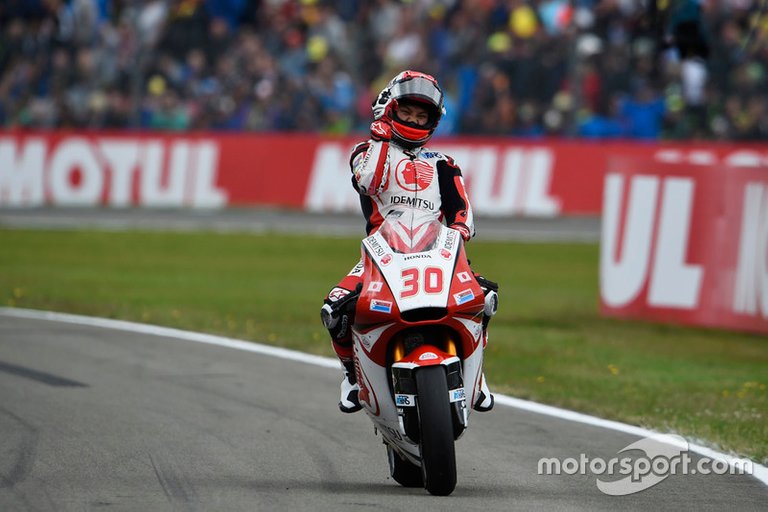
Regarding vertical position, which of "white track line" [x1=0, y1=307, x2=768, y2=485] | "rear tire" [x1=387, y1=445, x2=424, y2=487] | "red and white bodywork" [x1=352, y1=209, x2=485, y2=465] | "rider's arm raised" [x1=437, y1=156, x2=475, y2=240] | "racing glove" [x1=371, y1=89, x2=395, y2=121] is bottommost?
"white track line" [x1=0, y1=307, x2=768, y2=485]

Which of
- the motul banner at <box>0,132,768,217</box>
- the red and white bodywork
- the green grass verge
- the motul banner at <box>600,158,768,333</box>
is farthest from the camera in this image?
the motul banner at <box>0,132,768,217</box>

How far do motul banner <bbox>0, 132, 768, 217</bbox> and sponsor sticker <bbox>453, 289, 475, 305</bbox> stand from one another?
60.2 feet

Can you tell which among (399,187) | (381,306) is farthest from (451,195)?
(381,306)

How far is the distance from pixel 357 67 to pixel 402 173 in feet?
59.5

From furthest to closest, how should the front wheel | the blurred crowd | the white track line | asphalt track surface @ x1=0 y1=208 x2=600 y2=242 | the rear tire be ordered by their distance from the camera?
asphalt track surface @ x1=0 y1=208 x2=600 y2=242
the blurred crowd
the white track line
the rear tire
the front wheel

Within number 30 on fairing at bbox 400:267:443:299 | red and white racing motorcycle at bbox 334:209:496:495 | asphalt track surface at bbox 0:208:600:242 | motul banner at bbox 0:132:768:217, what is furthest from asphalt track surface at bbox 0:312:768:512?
motul banner at bbox 0:132:768:217

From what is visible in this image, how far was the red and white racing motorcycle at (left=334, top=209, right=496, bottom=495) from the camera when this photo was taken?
20.3ft

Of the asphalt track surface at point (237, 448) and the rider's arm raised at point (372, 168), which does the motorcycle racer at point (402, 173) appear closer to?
the rider's arm raised at point (372, 168)

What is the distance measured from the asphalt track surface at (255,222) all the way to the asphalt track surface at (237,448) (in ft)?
41.6

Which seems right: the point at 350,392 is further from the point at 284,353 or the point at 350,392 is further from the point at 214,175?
the point at 214,175

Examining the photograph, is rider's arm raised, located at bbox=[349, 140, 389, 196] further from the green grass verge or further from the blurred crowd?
the blurred crowd

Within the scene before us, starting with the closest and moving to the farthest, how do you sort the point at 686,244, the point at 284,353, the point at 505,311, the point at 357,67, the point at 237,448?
the point at 237,448
the point at 284,353
the point at 686,244
the point at 505,311
the point at 357,67

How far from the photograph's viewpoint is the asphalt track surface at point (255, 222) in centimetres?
2334

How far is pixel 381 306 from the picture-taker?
6332 millimetres
